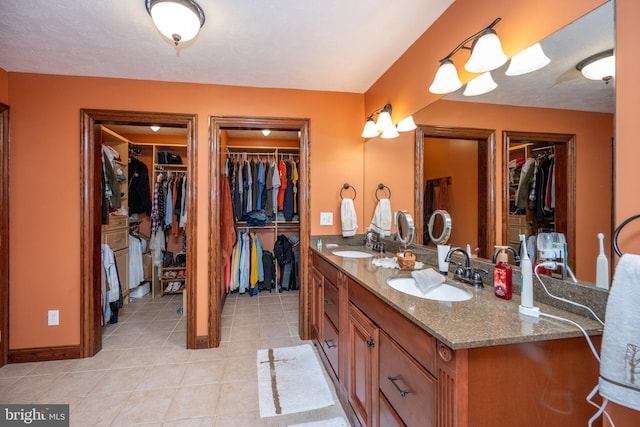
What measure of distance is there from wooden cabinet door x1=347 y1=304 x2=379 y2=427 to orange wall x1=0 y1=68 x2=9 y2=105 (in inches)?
119

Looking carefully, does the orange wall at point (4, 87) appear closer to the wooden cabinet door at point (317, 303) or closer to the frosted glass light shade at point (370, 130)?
the wooden cabinet door at point (317, 303)

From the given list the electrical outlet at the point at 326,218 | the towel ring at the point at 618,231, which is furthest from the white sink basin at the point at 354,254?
the towel ring at the point at 618,231

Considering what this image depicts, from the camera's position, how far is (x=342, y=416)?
1.69m

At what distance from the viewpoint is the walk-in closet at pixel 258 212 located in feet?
12.6

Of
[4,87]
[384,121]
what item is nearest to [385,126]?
[384,121]

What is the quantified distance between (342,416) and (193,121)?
246cm

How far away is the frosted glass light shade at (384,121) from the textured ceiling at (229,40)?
0.37 meters

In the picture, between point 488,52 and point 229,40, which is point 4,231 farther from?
point 488,52

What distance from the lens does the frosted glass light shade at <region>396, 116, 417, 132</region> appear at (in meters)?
1.98

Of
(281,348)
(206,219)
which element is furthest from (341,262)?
(206,219)

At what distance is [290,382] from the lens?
2.01m

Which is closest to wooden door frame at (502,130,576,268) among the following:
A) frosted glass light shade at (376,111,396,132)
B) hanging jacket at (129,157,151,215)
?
frosted glass light shade at (376,111,396,132)

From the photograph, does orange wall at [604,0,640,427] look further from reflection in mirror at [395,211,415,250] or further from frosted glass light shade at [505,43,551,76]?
reflection in mirror at [395,211,415,250]

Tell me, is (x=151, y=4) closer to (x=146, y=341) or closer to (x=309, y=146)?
(x=309, y=146)
